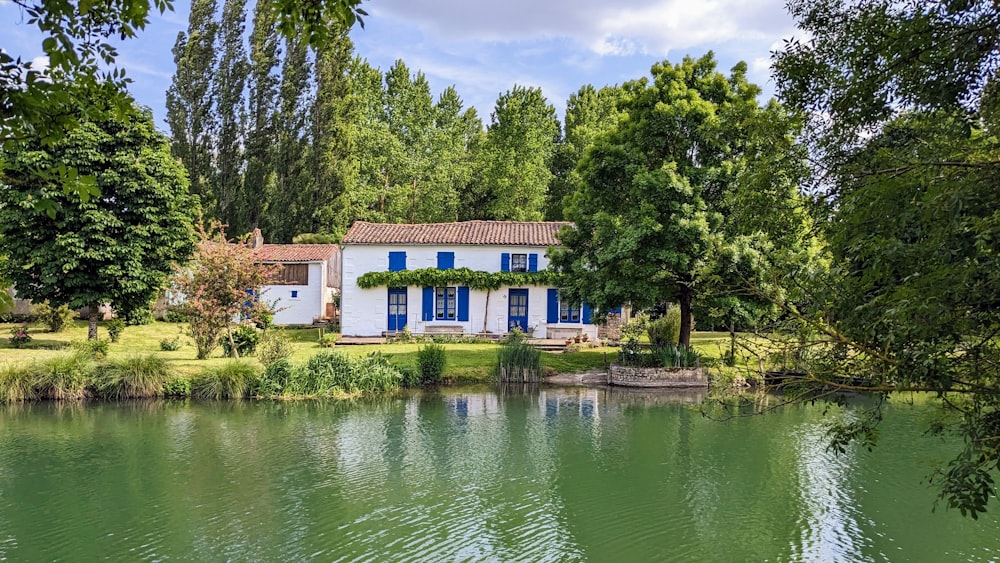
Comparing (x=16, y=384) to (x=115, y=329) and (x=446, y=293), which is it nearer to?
(x=115, y=329)

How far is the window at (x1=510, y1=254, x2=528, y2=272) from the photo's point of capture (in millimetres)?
25516

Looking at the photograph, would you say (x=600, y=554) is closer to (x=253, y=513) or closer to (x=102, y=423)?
(x=253, y=513)

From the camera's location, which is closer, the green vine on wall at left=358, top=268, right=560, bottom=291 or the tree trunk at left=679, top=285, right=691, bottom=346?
the tree trunk at left=679, top=285, right=691, bottom=346

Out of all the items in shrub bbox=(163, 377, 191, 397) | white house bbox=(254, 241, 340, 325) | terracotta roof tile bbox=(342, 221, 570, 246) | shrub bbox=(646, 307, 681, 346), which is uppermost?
terracotta roof tile bbox=(342, 221, 570, 246)

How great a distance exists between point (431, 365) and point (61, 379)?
8567 millimetres

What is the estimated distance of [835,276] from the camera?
4691 millimetres

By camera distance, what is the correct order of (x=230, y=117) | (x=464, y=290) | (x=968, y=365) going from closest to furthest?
(x=968, y=365)
(x=464, y=290)
(x=230, y=117)

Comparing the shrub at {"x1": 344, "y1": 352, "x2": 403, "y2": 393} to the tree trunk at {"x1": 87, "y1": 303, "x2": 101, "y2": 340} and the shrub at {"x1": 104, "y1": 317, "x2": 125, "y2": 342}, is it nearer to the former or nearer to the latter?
the tree trunk at {"x1": 87, "y1": 303, "x2": 101, "y2": 340}

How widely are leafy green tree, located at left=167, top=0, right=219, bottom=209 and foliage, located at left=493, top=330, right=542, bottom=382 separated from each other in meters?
23.2

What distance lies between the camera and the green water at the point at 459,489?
24.5 ft

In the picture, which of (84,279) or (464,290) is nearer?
(84,279)

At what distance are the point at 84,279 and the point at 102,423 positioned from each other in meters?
7.81

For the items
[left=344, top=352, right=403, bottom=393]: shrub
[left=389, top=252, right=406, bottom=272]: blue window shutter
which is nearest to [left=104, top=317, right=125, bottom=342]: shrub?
[left=389, top=252, right=406, bottom=272]: blue window shutter

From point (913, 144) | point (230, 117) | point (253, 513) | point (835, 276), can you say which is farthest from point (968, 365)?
point (230, 117)
